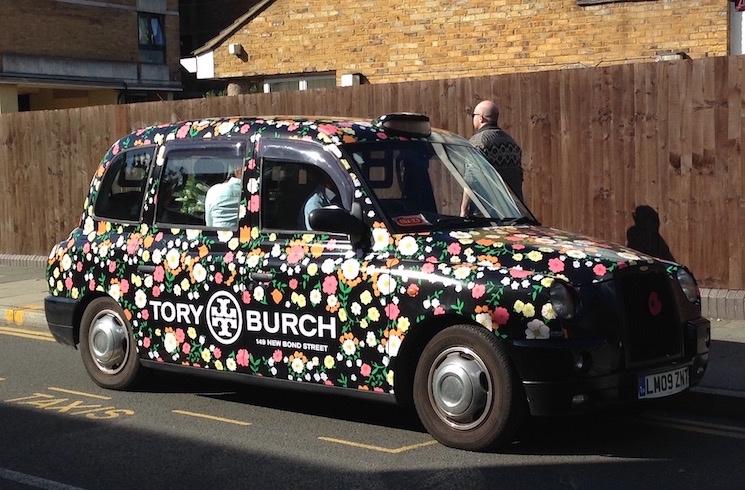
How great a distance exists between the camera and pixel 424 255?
648 centimetres

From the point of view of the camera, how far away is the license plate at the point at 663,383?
6223mm

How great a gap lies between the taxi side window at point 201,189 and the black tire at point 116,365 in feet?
2.70

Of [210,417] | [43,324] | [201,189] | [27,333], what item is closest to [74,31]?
[43,324]

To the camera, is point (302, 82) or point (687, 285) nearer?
point (687, 285)

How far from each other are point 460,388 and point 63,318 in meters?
3.71

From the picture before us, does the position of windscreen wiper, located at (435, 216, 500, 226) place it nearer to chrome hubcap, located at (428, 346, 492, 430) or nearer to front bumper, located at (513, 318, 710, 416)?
chrome hubcap, located at (428, 346, 492, 430)

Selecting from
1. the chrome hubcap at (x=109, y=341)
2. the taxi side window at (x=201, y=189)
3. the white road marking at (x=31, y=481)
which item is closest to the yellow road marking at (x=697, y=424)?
the taxi side window at (x=201, y=189)

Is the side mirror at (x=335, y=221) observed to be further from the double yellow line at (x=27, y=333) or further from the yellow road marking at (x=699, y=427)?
the double yellow line at (x=27, y=333)

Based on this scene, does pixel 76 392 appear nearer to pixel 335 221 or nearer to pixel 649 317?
pixel 335 221

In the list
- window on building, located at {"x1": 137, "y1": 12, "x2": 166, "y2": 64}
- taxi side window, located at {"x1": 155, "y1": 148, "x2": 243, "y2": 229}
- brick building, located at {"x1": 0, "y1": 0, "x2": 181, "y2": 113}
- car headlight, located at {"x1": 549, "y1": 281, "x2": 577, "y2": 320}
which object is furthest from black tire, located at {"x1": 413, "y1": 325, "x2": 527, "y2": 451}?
window on building, located at {"x1": 137, "y1": 12, "x2": 166, "y2": 64}

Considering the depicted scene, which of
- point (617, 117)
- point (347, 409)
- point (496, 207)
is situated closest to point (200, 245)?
point (347, 409)

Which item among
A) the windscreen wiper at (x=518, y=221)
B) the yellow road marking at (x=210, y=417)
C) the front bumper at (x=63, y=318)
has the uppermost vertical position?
the windscreen wiper at (x=518, y=221)

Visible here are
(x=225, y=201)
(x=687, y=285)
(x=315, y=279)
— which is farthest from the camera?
(x=225, y=201)

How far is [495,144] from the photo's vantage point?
9484mm
